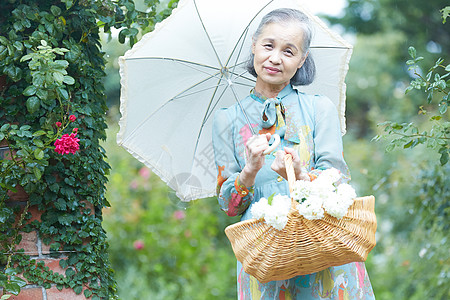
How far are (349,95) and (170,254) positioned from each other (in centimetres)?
886

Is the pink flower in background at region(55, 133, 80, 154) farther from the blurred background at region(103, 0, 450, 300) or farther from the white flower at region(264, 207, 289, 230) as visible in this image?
the white flower at region(264, 207, 289, 230)

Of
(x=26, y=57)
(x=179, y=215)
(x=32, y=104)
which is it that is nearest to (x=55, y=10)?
(x=26, y=57)

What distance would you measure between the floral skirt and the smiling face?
2.14 ft

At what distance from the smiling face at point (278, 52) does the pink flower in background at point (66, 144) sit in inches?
27.4

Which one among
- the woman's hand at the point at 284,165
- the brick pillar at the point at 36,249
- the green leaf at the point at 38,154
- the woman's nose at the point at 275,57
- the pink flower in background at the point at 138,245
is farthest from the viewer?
the pink flower in background at the point at 138,245

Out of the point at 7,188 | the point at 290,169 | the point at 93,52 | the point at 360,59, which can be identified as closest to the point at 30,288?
the point at 7,188

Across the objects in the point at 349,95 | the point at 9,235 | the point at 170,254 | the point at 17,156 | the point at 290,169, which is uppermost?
the point at 290,169

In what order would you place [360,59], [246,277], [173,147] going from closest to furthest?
[246,277]
[173,147]
[360,59]

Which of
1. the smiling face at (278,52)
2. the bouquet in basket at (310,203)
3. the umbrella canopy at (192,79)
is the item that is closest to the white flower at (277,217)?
the bouquet in basket at (310,203)

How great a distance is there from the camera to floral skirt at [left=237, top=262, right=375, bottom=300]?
72.9 inches

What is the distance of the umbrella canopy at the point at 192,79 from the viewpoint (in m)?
2.29

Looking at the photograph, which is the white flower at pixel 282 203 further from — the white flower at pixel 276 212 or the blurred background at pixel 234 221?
the blurred background at pixel 234 221

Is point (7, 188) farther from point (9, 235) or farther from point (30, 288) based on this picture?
point (30, 288)

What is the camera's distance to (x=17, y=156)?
2133 mm
